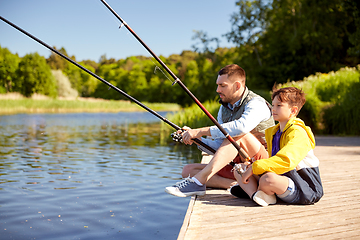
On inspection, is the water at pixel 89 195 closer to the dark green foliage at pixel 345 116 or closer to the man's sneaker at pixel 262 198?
the man's sneaker at pixel 262 198

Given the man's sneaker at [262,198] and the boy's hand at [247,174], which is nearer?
the boy's hand at [247,174]

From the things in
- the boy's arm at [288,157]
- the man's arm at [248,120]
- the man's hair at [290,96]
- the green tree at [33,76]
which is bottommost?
the boy's arm at [288,157]

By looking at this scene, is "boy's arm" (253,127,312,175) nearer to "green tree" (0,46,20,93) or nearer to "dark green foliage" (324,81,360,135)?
"dark green foliage" (324,81,360,135)

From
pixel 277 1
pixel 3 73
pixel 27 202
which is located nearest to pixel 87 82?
pixel 3 73

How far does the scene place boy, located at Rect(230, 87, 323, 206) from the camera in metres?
2.59

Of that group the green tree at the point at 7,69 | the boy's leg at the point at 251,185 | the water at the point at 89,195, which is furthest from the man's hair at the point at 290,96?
the green tree at the point at 7,69

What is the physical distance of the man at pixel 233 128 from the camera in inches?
120

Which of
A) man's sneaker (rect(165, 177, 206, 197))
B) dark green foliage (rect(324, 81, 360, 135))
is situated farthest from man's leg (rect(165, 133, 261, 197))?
dark green foliage (rect(324, 81, 360, 135))

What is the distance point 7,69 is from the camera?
128 feet

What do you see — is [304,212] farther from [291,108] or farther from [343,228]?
[291,108]

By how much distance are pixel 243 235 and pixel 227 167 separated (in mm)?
1307

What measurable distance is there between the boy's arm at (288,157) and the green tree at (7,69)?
4030 cm

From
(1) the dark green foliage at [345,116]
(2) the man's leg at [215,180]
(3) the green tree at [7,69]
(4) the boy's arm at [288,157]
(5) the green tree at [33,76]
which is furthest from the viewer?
(3) the green tree at [7,69]

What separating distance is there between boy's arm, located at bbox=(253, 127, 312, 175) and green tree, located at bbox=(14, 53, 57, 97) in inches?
1529
